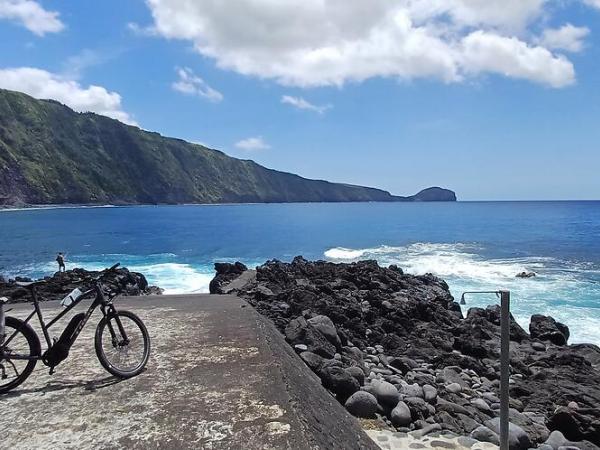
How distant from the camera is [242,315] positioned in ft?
31.7

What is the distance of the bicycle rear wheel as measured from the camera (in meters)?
5.52

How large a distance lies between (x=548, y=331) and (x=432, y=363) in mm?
6076

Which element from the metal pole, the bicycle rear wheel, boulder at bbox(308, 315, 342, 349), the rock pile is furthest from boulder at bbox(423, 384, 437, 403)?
the rock pile

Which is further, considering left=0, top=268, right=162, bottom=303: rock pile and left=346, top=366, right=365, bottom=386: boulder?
left=0, top=268, right=162, bottom=303: rock pile

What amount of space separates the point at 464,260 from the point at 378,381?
109 ft

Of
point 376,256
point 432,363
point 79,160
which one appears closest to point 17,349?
point 432,363

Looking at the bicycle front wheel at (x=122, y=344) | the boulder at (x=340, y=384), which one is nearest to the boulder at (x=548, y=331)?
the boulder at (x=340, y=384)

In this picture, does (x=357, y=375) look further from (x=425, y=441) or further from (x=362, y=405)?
(x=425, y=441)

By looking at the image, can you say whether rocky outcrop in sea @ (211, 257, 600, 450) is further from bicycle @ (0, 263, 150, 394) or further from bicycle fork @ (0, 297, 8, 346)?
bicycle fork @ (0, 297, 8, 346)

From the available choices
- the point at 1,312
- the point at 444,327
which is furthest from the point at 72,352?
the point at 444,327

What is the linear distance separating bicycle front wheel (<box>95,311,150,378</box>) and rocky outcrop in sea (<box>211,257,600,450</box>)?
10.3ft

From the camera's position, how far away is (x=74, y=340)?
6133 mm

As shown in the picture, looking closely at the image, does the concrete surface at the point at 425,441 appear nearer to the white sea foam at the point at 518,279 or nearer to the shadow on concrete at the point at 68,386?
the shadow on concrete at the point at 68,386

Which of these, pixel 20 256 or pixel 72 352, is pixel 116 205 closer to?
pixel 20 256
